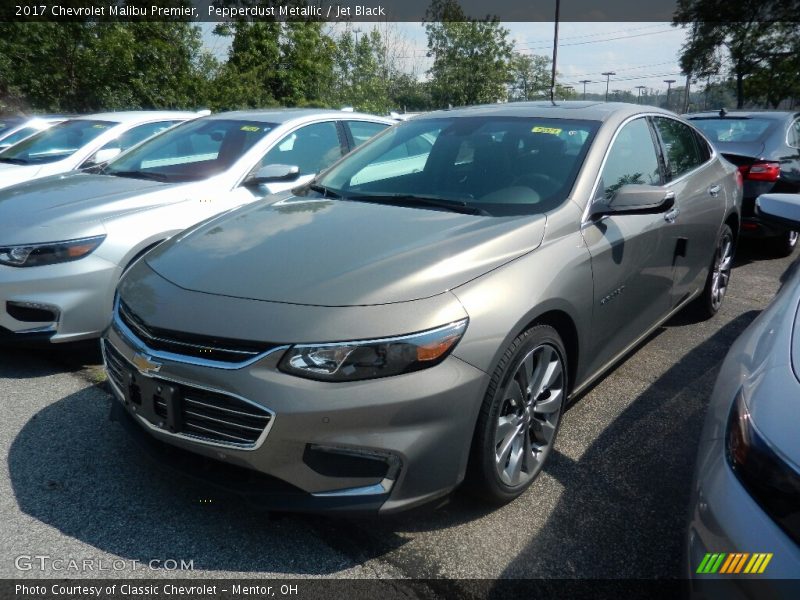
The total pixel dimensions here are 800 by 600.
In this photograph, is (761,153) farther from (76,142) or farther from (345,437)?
(76,142)

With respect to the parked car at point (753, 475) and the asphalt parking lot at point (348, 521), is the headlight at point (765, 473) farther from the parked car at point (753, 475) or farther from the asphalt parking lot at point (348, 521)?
the asphalt parking lot at point (348, 521)

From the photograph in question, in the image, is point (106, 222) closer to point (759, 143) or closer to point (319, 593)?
point (319, 593)

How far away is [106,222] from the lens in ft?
12.7

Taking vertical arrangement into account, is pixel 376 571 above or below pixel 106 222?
below

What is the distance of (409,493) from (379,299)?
664 millimetres

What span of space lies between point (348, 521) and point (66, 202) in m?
2.91

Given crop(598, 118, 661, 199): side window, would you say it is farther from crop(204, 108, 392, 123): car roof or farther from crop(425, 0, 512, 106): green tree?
crop(425, 0, 512, 106): green tree

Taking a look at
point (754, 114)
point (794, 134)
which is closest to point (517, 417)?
point (794, 134)

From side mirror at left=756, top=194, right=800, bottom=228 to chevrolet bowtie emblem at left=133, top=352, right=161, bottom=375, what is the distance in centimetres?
271

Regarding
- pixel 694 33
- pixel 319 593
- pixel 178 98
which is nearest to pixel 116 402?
pixel 319 593

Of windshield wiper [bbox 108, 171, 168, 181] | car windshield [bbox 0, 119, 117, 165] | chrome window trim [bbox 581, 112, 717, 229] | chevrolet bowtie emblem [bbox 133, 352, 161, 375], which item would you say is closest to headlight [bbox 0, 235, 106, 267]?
windshield wiper [bbox 108, 171, 168, 181]

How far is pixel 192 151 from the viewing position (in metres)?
5.08

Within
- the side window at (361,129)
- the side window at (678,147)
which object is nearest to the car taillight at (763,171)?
the side window at (678,147)

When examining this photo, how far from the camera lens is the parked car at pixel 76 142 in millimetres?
7125
